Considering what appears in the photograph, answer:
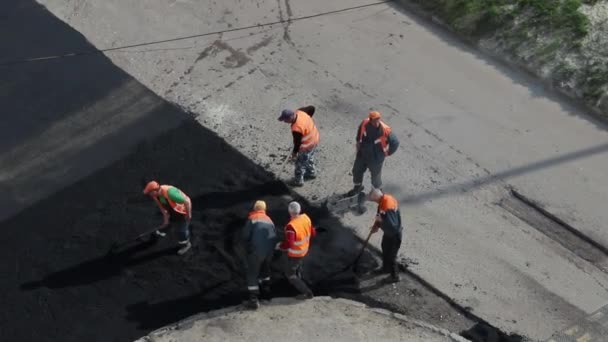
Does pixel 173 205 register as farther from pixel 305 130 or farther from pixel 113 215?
pixel 305 130

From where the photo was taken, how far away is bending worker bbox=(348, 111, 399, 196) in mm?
11477

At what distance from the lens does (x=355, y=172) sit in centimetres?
1213

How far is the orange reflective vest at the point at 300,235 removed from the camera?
10.1 metres

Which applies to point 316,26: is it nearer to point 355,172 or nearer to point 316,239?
point 355,172

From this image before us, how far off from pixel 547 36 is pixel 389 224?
6.78 m

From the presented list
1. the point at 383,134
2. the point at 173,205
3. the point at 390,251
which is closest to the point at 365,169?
the point at 383,134

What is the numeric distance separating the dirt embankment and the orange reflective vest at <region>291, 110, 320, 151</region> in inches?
201

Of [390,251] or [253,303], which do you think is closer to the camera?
[253,303]

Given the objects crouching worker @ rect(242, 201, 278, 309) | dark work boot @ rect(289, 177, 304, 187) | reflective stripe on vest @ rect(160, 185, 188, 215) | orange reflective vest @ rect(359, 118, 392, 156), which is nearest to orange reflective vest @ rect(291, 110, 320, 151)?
dark work boot @ rect(289, 177, 304, 187)

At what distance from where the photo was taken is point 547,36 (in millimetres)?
15172

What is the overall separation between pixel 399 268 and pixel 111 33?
7876 millimetres

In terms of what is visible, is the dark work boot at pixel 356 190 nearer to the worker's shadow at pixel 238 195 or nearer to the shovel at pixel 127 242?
the worker's shadow at pixel 238 195

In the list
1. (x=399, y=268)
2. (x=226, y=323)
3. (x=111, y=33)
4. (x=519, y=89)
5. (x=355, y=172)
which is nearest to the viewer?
(x=226, y=323)

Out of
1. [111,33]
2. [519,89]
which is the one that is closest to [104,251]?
[111,33]
